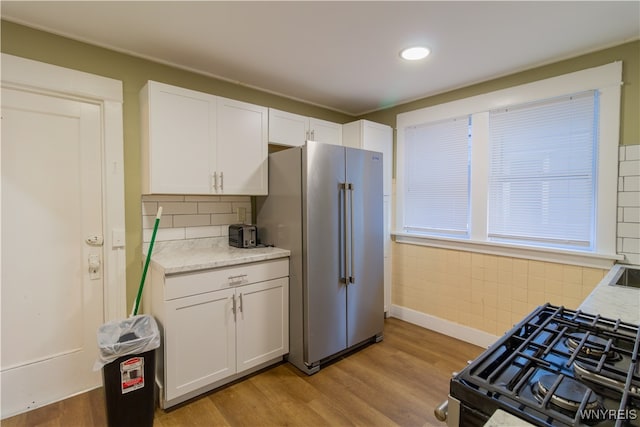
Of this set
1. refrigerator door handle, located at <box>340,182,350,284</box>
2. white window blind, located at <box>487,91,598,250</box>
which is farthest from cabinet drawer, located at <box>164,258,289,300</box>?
white window blind, located at <box>487,91,598,250</box>

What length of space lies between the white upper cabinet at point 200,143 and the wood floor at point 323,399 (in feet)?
4.78

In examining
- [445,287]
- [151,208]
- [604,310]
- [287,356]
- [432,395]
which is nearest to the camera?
[604,310]

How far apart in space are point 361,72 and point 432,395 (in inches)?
99.4

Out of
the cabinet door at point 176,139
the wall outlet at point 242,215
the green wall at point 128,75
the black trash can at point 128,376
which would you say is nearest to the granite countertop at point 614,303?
the black trash can at point 128,376

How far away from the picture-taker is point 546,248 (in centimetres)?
246

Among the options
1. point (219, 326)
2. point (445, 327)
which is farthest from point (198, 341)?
point (445, 327)

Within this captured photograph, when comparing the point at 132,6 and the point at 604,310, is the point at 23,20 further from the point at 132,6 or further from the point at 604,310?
the point at 604,310

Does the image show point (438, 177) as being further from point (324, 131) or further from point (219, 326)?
point (219, 326)

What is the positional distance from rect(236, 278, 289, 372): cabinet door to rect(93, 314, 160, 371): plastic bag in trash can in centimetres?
57

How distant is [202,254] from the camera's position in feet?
7.72

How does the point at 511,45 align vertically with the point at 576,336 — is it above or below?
above

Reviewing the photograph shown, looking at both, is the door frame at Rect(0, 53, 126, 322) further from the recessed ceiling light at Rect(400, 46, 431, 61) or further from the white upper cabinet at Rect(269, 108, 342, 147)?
the recessed ceiling light at Rect(400, 46, 431, 61)

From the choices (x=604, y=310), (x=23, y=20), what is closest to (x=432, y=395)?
(x=604, y=310)

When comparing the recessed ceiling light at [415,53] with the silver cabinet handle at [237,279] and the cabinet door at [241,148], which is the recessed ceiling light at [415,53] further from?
the silver cabinet handle at [237,279]
